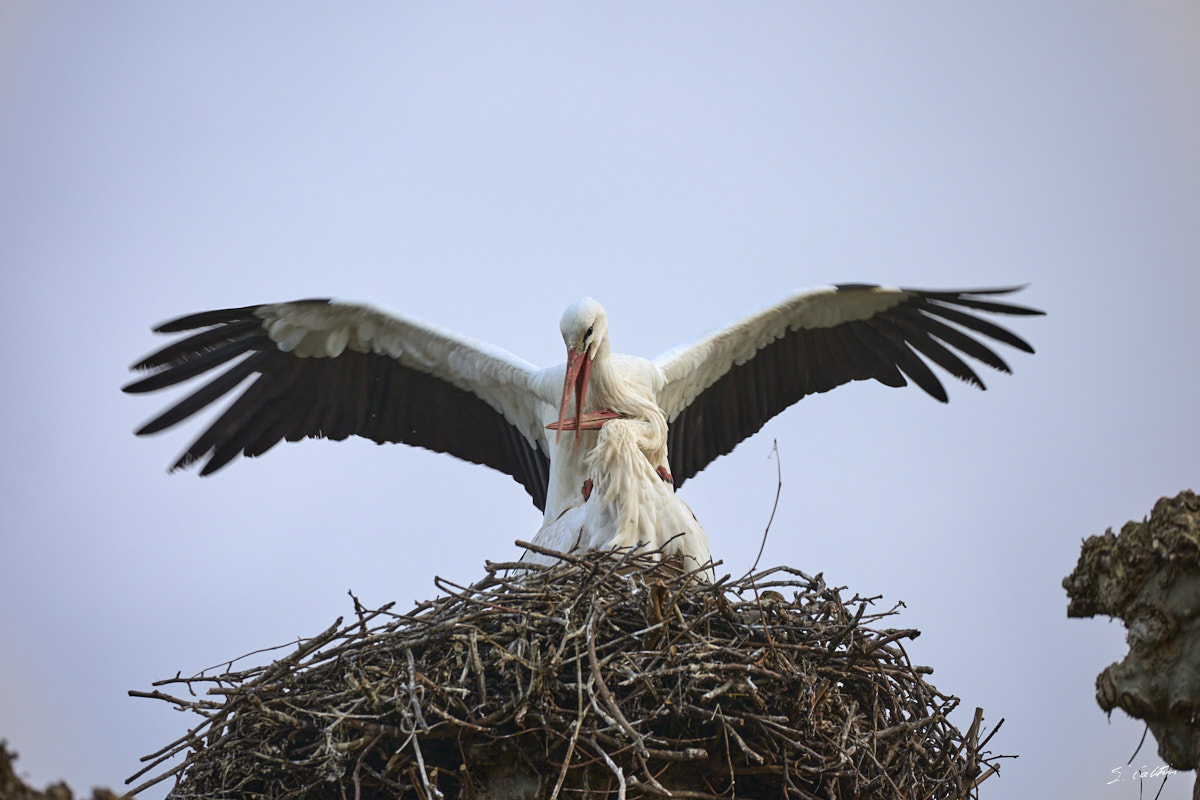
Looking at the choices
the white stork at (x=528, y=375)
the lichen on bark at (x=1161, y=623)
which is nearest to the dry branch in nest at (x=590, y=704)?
the lichen on bark at (x=1161, y=623)

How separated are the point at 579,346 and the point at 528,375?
51cm

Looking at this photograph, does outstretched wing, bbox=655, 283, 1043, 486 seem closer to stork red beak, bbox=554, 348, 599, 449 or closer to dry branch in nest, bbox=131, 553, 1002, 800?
stork red beak, bbox=554, 348, 599, 449

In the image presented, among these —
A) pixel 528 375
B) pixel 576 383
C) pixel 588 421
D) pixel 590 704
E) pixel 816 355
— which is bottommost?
pixel 590 704

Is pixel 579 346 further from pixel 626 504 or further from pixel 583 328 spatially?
pixel 626 504

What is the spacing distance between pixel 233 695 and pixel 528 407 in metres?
1.96

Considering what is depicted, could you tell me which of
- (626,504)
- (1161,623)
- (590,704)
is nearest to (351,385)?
(626,504)

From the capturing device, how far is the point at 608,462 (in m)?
4.40

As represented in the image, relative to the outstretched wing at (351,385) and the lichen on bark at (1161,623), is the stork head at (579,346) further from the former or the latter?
the lichen on bark at (1161,623)

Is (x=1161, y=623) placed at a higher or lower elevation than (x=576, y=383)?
lower

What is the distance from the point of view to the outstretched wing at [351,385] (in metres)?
5.07

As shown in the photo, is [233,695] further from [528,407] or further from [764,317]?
[764,317]

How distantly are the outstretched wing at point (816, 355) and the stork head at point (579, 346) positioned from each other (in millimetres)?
685

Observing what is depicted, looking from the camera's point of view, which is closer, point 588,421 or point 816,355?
point 588,421

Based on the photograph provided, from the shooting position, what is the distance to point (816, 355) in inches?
220
